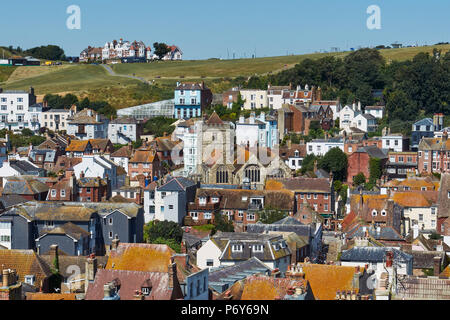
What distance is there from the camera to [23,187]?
6412 centimetres

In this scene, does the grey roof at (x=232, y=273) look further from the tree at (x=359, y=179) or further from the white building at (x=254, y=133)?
the white building at (x=254, y=133)

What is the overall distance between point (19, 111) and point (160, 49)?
5294 cm

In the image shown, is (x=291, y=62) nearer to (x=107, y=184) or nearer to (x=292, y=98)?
(x=292, y=98)

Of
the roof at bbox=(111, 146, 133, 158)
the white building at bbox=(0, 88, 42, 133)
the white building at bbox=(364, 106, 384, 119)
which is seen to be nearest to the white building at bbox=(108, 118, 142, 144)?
the white building at bbox=(0, 88, 42, 133)

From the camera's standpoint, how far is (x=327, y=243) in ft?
181

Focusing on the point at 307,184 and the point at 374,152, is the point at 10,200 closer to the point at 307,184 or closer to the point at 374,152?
the point at 307,184

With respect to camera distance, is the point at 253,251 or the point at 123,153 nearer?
the point at 253,251

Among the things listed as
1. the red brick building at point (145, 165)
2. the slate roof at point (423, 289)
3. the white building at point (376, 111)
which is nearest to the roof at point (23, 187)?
the red brick building at point (145, 165)

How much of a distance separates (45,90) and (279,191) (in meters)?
70.5

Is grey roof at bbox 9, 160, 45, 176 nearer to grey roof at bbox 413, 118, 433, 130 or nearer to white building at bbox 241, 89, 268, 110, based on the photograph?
white building at bbox 241, 89, 268, 110

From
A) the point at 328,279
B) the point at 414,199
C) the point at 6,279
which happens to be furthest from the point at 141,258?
the point at 414,199

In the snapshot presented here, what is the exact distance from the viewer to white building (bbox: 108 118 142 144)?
3812 inches
